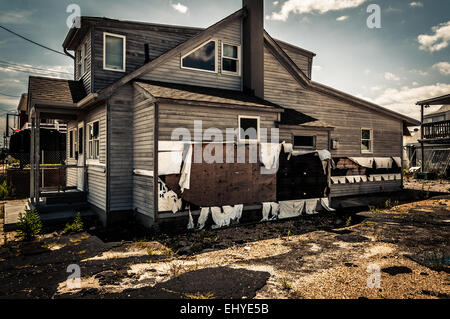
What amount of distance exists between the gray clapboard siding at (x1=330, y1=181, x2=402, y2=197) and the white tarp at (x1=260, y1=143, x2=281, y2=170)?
5.63 m

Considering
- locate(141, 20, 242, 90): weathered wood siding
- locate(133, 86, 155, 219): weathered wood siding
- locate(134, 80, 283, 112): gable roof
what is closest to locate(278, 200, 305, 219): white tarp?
locate(134, 80, 283, 112): gable roof

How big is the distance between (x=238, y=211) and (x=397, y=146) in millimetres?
12615

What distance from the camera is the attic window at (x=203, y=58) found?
1144 centimetres

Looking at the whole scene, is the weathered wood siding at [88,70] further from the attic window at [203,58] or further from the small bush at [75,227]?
the small bush at [75,227]

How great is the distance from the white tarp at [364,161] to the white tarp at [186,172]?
9960 millimetres

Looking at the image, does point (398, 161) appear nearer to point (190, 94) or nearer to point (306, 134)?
point (306, 134)

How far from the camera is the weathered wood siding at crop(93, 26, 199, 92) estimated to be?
10.8 m

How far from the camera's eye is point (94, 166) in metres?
11.0

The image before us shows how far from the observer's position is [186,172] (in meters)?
8.76

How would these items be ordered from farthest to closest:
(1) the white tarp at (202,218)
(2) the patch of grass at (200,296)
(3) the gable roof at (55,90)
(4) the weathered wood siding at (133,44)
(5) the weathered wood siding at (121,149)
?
(4) the weathered wood siding at (133,44), (3) the gable roof at (55,90), (5) the weathered wood siding at (121,149), (1) the white tarp at (202,218), (2) the patch of grass at (200,296)

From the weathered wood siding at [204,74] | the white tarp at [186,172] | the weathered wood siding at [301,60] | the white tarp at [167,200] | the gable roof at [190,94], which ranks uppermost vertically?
the weathered wood siding at [301,60]

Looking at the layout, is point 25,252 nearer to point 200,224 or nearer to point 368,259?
point 200,224

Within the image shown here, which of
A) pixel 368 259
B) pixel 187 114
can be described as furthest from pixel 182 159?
pixel 368 259

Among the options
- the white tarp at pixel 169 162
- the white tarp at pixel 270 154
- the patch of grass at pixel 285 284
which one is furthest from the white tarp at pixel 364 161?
the patch of grass at pixel 285 284
